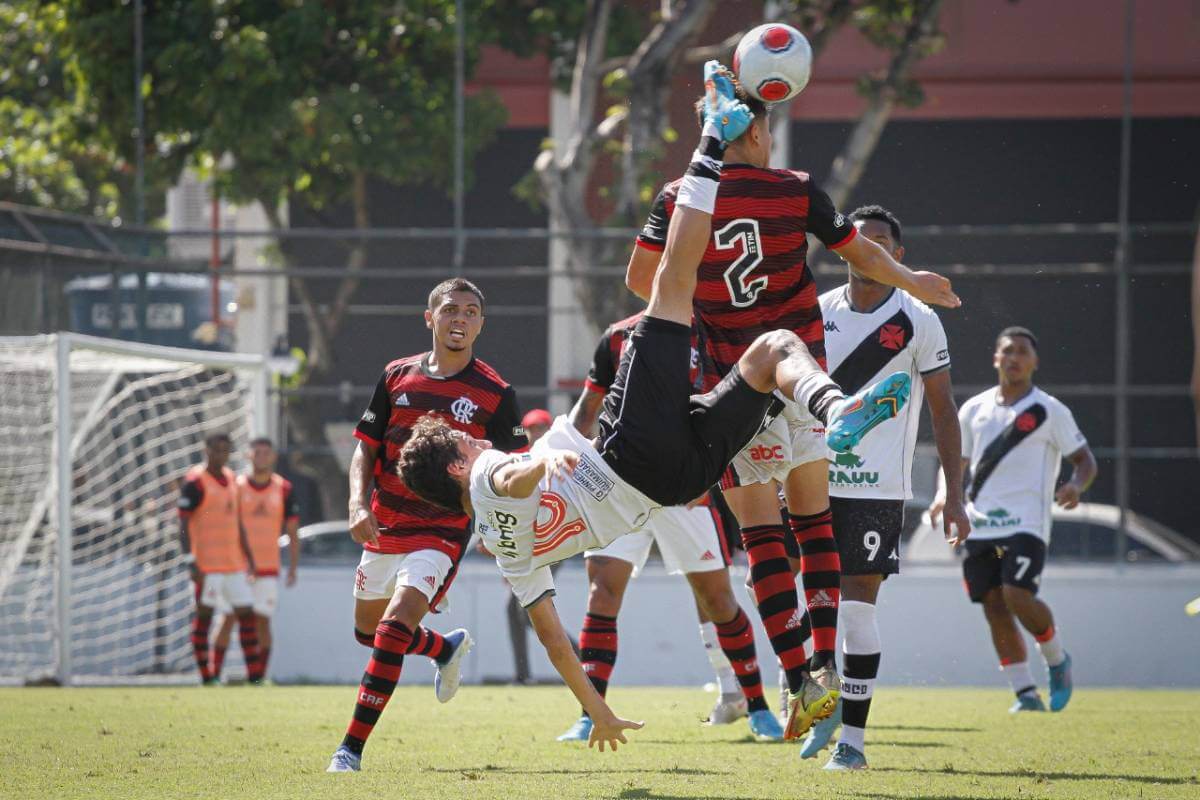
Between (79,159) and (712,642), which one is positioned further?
(79,159)

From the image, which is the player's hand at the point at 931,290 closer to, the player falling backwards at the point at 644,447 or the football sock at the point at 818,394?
the player falling backwards at the point at 644,447

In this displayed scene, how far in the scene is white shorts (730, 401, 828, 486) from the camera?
6.37 meters

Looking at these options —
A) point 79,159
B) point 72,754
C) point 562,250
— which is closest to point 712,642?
point 72,754

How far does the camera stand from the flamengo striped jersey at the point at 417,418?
24.7ft

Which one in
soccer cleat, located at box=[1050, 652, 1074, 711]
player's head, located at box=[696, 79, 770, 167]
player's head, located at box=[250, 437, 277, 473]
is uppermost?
player's head, located at box=[696, 79, 770, 167]

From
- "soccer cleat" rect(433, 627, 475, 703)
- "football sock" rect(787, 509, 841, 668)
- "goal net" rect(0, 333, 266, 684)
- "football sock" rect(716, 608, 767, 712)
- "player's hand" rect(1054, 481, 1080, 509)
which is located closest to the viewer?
"football sock" rect(787, 509, 841, 668)

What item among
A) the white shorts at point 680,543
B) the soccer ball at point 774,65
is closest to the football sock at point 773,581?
the soccer ball at point 774,65

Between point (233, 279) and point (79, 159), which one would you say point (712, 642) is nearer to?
point (233, 279)

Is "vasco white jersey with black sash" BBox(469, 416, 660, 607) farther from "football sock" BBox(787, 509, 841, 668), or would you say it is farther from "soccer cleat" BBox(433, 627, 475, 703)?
"soccer cleat" BBox(433, 627, 475, 703)

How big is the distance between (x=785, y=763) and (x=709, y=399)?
1.74 metres

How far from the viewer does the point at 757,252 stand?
Answer: 611cm

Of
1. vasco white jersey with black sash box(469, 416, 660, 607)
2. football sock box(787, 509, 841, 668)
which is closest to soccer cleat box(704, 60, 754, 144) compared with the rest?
Result: vasco white jersey with black sash box(469, 416, 660, 607)

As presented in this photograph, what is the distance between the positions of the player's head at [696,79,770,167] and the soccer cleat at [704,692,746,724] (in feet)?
12.9

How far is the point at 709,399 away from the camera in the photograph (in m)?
5.90
